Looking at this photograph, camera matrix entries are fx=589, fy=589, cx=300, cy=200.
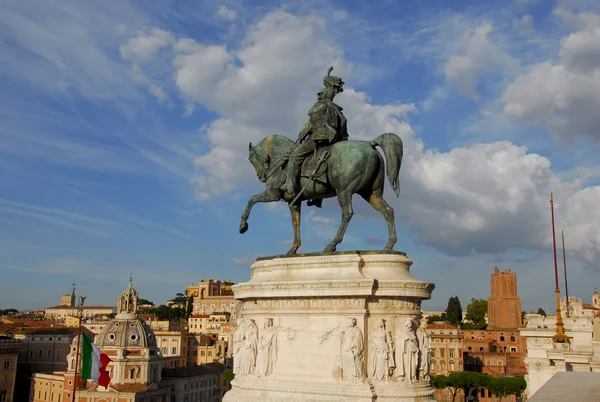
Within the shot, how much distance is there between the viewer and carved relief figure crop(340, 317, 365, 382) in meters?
12.2

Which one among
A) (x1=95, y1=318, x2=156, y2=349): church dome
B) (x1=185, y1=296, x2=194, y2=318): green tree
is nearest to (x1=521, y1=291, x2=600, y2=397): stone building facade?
(x1=95, y1=318, x2=156, y2=349): church dome

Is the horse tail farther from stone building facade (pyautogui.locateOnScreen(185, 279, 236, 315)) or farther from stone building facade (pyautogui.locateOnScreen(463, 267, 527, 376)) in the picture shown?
stone building facade (pyautogui.locateOnScreen(185, 279, 236, 315))

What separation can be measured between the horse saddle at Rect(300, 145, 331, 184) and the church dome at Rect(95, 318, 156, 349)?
69.5 m

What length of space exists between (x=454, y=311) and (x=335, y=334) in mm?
119481

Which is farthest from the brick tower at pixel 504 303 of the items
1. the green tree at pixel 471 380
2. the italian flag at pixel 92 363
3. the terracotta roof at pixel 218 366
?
the italian flag at pixel 92 363

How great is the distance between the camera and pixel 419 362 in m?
12.6

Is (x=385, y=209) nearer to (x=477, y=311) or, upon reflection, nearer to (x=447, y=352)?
(x=447, y=352)

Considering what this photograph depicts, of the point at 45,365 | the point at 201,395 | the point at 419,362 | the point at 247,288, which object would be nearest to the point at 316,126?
the point at 247,288

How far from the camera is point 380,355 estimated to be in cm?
1227

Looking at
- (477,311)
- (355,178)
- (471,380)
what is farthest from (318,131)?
(477,311)

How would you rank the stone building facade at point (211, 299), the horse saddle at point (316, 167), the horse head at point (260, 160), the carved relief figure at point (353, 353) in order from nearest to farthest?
the carved relief figure at point (353, 353) < the horse saddle at point (316, 167) < the horse head at point (260, 160) < the stone building facade at point (211, 299)

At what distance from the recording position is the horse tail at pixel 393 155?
14.0m

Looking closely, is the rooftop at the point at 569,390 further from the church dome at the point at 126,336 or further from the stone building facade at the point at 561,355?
the church dome at the point at 126,336

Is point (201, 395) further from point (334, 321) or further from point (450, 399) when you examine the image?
point (334, 321)
